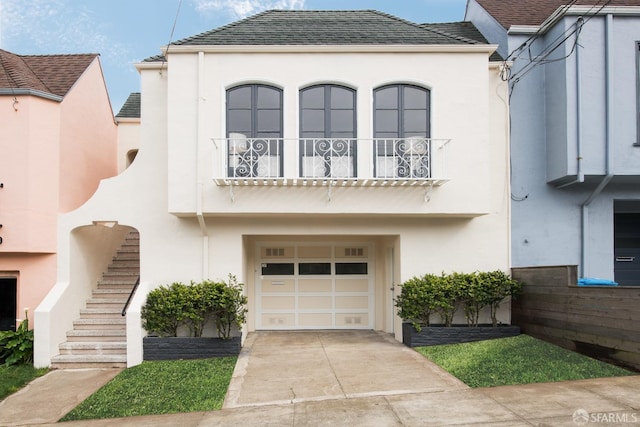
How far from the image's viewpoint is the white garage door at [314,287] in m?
11.3

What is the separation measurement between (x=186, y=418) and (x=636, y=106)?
10.0 meters

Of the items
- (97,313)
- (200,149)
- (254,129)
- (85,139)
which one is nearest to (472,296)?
(254,129)

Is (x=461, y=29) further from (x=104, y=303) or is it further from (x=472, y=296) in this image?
(x=104, y=303)

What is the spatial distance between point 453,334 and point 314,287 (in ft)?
11.6

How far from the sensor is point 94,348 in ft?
29.4

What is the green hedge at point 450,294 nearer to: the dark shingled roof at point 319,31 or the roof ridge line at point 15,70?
the dark shingled roof at point 319,31

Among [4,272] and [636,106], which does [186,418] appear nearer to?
[4,272]

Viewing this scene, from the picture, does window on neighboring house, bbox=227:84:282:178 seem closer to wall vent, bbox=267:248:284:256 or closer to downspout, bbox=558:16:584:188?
wall vent, bbox=267:248:284:256

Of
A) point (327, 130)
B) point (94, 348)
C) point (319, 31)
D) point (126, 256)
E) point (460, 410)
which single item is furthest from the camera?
point (126, 256)

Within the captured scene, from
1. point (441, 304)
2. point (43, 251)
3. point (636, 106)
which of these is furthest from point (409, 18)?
point (43, 251)

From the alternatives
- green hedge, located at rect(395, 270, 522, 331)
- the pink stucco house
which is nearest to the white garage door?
green hedge, located at rect(395, 270, 522, 331)

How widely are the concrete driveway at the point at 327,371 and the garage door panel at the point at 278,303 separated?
105 centimetres

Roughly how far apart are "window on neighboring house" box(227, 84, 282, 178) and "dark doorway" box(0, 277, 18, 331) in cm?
527

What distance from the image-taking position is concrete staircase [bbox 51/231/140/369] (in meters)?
8.74
